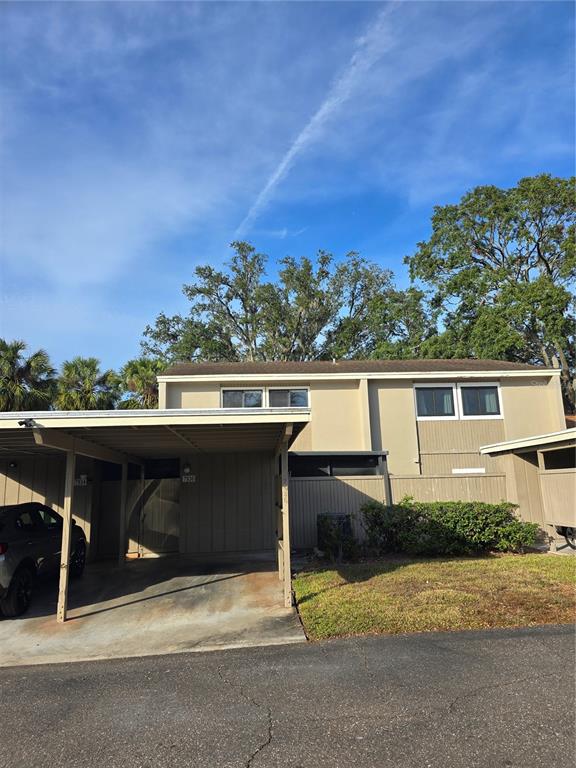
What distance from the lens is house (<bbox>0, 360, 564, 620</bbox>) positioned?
802cm

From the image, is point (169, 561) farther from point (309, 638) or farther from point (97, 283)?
point (97, 283)

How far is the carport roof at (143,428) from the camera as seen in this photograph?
694 centimetres

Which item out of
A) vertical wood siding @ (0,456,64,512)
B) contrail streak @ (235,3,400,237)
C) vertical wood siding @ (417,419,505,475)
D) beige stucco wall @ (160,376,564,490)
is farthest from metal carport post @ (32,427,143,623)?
vertical wood siding @ (417,419,505,475)

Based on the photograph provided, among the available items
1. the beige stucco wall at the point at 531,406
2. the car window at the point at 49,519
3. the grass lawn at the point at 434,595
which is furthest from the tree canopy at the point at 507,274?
the car window at the point at 49,519

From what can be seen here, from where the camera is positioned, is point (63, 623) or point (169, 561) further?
point (169, 561)

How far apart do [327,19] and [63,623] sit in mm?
11107

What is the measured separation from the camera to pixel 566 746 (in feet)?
10.3

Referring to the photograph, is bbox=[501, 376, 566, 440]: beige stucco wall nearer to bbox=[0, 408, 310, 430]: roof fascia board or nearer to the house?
the house

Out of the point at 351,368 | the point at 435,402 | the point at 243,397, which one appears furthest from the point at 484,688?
the point at 351,368

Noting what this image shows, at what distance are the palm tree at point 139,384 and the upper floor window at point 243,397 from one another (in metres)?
8.68

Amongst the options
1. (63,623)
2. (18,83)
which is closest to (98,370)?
(18,83)

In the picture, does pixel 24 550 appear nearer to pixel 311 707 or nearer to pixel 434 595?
pixel 311 707

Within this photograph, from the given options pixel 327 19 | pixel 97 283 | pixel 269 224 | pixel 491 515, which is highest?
pixel 269 224

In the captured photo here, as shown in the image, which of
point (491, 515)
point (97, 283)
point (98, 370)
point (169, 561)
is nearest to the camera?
point (491, 515)
